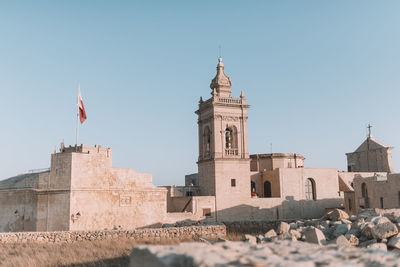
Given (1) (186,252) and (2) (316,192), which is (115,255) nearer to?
(1) (186,252)

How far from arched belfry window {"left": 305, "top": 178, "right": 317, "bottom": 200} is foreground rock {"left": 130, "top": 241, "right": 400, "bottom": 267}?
2718 centimetres

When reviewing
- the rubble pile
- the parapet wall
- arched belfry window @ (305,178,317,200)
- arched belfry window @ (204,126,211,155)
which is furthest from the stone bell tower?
the rubble pile

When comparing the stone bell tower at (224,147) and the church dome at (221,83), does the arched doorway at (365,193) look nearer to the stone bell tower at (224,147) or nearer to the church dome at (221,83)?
the stone bell tower at (224,147)

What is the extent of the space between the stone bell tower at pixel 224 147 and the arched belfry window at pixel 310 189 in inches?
255

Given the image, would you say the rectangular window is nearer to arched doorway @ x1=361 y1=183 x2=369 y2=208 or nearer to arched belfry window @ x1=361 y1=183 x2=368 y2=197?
arched doorway @ x1=361 y1=183 x2=369 y2=208

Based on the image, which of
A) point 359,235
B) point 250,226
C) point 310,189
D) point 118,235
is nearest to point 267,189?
point 310,189

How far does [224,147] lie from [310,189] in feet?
30.9

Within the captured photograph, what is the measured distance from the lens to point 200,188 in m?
29.2

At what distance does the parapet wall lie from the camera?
1454cm

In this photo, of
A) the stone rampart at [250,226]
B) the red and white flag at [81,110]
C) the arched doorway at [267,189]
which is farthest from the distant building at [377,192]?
the red and white flag at [81,110]

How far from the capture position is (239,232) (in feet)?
62.8

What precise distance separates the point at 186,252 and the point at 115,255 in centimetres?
718

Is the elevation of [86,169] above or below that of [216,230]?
above

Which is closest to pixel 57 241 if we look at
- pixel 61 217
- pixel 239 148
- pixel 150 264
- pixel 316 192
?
pixel 61 217
